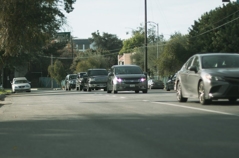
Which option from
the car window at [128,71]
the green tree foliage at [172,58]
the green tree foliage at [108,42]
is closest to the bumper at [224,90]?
the car window at [128,71]

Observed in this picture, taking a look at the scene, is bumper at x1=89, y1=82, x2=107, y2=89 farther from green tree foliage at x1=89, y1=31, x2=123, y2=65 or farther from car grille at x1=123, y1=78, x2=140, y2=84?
green tree foliage at x1=89, y1=31, x2=123, y2=65

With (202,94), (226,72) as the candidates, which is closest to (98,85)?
(202,94)

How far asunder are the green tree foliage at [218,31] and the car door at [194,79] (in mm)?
45203

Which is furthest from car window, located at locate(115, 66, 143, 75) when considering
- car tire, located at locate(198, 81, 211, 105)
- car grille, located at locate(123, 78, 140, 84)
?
car tire, located at locate(198, 81, 211, 105)

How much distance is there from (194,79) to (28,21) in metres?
12.1

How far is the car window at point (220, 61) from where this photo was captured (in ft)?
59.2

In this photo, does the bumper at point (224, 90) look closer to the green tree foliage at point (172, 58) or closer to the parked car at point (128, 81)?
the parked car at point (128, 81)

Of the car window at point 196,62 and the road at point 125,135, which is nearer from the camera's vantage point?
the road at point 125,135

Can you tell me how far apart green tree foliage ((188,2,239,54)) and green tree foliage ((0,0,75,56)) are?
35.3 metres

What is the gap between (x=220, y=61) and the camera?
18.2 m

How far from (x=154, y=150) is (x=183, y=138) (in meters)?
1.32

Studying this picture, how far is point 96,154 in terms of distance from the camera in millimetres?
8641

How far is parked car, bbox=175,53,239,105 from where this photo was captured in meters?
16.9

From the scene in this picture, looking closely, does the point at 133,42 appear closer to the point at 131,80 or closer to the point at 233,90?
the point at 131,80
